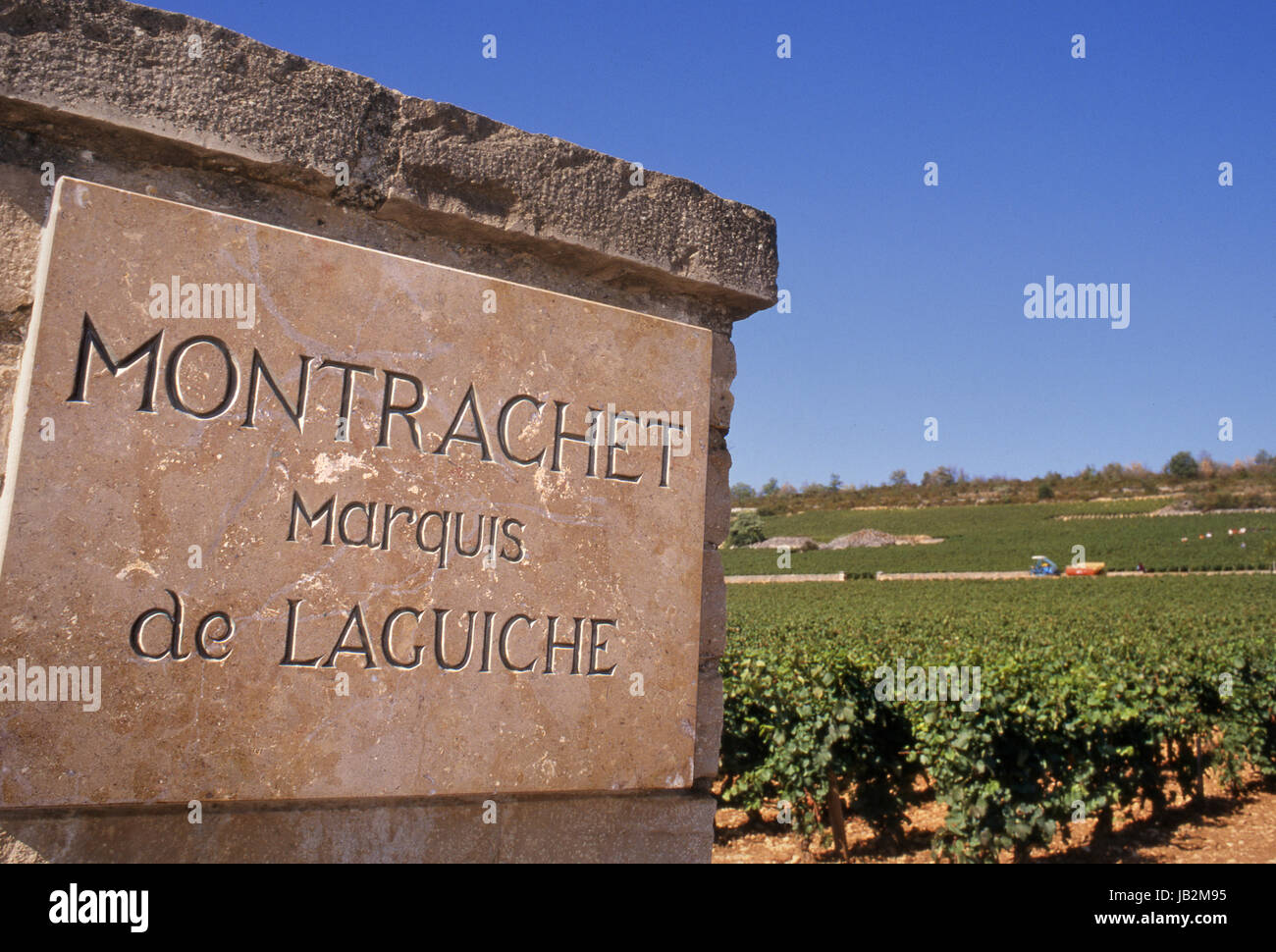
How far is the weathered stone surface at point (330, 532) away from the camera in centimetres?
149

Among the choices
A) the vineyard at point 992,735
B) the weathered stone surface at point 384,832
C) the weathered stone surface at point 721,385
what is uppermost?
the weathered stone surface at point 721,385

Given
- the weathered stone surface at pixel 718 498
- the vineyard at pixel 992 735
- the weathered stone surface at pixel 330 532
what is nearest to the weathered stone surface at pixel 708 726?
the weathered stone surface at pixel 330 532

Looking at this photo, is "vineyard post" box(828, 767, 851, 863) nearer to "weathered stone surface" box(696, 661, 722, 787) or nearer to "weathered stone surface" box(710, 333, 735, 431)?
"weathered stone surface" box(696, 661, 722, 787)

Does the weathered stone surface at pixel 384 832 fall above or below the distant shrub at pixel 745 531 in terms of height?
above

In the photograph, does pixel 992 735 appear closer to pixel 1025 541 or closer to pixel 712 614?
pixel 712 614

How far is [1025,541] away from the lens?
49719 millimetres

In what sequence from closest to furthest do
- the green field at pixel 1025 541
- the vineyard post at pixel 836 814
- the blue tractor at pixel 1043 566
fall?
1. the vineyard post at pixel 836 814
2. the blue tractor at pixel 1043 566
3. the green field at pixel 1025 541

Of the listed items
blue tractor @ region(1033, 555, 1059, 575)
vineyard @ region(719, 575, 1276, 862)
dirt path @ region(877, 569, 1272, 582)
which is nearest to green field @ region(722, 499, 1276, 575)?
blue tractor @ region(1033, 555, 1059, 575)

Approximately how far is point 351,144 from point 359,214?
0.14 metres

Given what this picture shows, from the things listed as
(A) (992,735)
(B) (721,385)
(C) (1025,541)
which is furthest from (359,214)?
(C) (1025,541)

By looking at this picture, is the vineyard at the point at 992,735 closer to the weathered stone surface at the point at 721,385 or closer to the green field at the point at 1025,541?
the weathered stone surface at the point at 721,385

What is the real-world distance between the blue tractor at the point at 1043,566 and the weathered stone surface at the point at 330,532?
1698 inches

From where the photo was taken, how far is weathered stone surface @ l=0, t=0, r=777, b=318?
1618 mm

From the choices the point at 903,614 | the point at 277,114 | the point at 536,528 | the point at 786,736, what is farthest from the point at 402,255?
the point at 903,614
